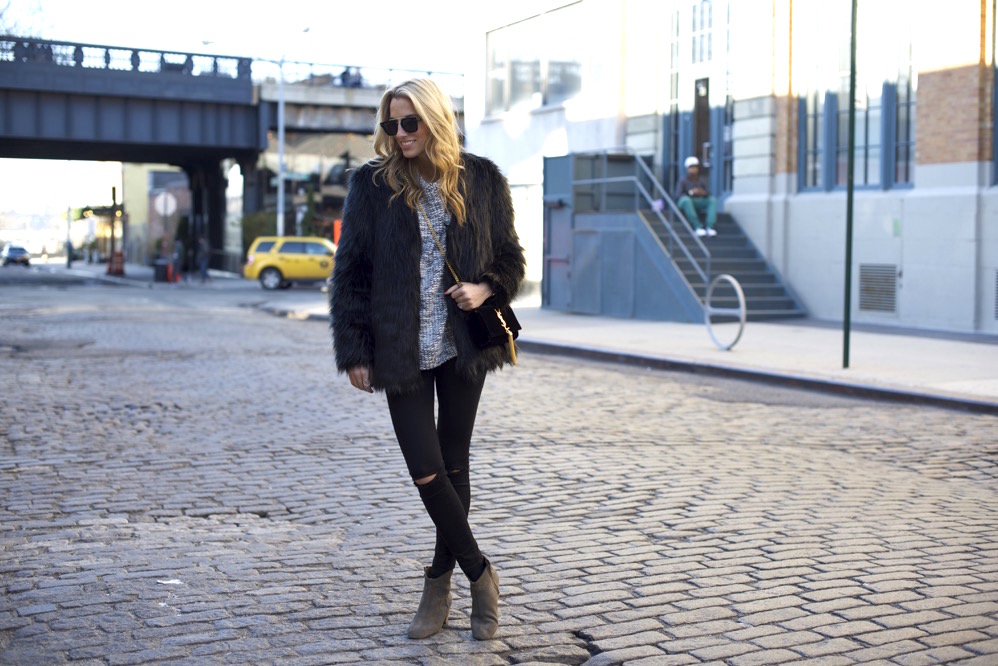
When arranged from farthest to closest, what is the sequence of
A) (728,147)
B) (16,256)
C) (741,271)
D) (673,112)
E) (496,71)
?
(16,256), (496,71), (673,112), (728,147), (741,271)

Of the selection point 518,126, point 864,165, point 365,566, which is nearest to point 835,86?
point 864,165

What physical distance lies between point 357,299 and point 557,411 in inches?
260

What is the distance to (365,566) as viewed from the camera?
5.49m

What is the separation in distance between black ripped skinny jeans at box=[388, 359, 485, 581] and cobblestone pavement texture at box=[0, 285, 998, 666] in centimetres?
33

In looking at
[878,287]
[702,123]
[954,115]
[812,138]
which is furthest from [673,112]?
[954,115]

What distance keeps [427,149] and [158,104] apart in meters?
40.7

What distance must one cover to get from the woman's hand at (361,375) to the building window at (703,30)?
20.9 metres

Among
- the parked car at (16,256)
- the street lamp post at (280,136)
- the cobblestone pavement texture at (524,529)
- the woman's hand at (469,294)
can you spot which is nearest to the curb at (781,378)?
the cobblestone pavement texture at (524,529)

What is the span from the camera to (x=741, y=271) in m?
22.2

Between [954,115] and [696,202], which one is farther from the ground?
[954,115]

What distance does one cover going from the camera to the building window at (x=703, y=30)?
24078mm

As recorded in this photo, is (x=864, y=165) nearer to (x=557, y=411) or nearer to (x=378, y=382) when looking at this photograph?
(x=557, y=411)

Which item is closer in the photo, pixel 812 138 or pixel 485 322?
pixel 485 322

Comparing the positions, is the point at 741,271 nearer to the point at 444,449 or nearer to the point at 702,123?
the point at 702,123
